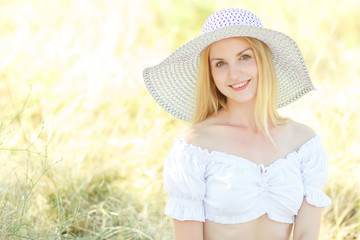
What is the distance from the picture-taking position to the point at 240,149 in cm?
258

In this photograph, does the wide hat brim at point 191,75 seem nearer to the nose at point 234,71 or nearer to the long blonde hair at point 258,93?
the long blonde hair at point 258,93

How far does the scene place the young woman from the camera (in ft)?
8.15

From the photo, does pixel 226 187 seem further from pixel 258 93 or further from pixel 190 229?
pixel 258 93

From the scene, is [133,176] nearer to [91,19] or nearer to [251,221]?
[251,221]

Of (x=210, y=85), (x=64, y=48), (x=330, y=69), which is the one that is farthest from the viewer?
(x=64, y=48)

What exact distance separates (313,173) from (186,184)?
633 millimetres

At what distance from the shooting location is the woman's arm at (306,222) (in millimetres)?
2623

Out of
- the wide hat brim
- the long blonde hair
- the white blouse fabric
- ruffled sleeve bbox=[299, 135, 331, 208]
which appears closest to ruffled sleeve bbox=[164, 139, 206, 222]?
the white blouse fabric

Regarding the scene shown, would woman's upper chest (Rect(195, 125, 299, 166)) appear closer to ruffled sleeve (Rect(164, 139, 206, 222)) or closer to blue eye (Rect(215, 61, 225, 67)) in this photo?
ruffled sleeve (Rect(164, 139, 206, 222))

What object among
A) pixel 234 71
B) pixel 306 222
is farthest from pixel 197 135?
pixel 306 222

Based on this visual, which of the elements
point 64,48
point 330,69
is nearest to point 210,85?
point 330,69

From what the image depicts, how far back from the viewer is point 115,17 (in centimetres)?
608

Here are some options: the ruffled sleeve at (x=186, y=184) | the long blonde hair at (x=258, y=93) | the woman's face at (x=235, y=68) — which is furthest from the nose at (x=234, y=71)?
the ruffled sleeve at (x=186, y=184)

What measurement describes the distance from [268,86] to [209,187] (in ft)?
1.80
